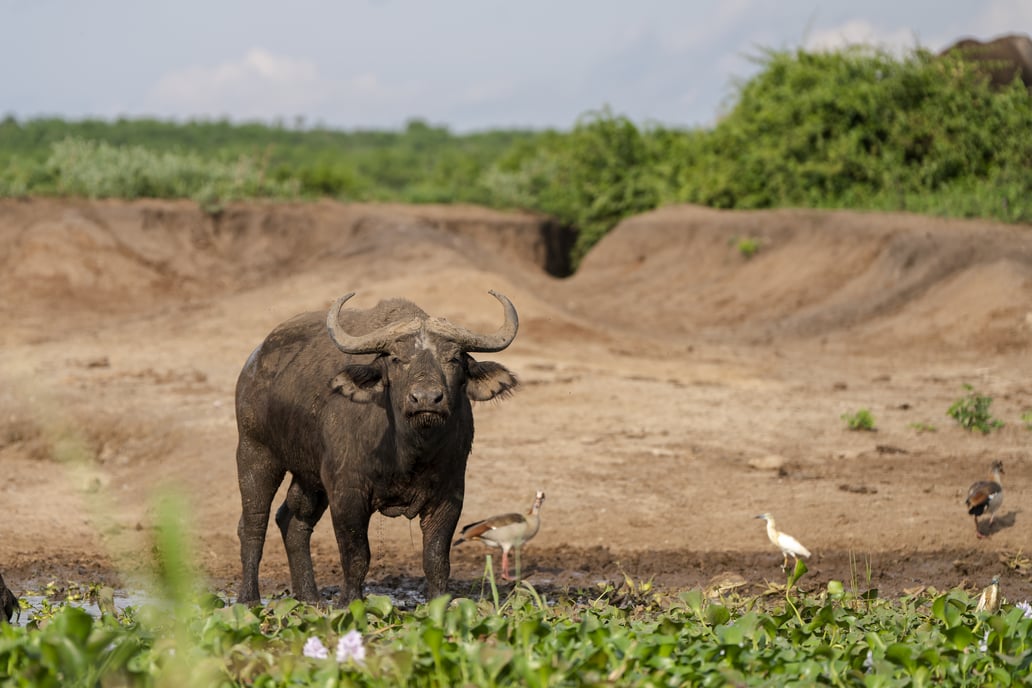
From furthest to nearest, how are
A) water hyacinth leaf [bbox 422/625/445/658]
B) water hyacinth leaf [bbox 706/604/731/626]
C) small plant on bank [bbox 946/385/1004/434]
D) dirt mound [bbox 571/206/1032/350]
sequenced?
dirt mound [bbox 571/206/1032/350] < small plant on bank [bbox 946/385/1004/434] < water hyacinth leaf [bbox 706/604/731/626] < water hyacinth leaf [bbox 422/625/445/658]

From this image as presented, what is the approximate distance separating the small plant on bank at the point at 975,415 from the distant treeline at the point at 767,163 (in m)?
11.4

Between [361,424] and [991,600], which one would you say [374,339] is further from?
[991,600]

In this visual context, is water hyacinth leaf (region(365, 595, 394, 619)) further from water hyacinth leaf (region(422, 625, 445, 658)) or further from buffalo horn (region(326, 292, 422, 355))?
buffalo horn (region(326, 292, 422, 355))

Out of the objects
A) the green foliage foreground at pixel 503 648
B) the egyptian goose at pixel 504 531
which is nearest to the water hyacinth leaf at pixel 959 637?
the green foliage foreground at pixel 503 648

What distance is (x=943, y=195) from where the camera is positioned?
26125mm

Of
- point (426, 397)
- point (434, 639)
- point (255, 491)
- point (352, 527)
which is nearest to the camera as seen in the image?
point (434, 639)

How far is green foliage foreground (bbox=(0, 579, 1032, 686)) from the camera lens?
4777 millimetres

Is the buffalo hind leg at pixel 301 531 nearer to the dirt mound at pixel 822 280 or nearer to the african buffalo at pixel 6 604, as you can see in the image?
the african buffalo at pixel 6 604

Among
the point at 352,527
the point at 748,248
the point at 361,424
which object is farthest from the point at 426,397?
the point at 748,248

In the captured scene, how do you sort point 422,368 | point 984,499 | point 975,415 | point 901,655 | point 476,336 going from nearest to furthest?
point 901,655, point 422,368, point 476,336, point 984,499, point 975,415

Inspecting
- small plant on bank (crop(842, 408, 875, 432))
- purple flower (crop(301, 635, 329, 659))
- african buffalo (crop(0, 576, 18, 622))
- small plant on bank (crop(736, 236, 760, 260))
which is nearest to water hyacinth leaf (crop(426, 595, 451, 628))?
purple flower (crop(301, 635, 329, 659))

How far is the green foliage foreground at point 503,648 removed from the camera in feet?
15.7

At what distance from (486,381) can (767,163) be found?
78.0 ft

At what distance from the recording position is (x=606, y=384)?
51.5 ft
